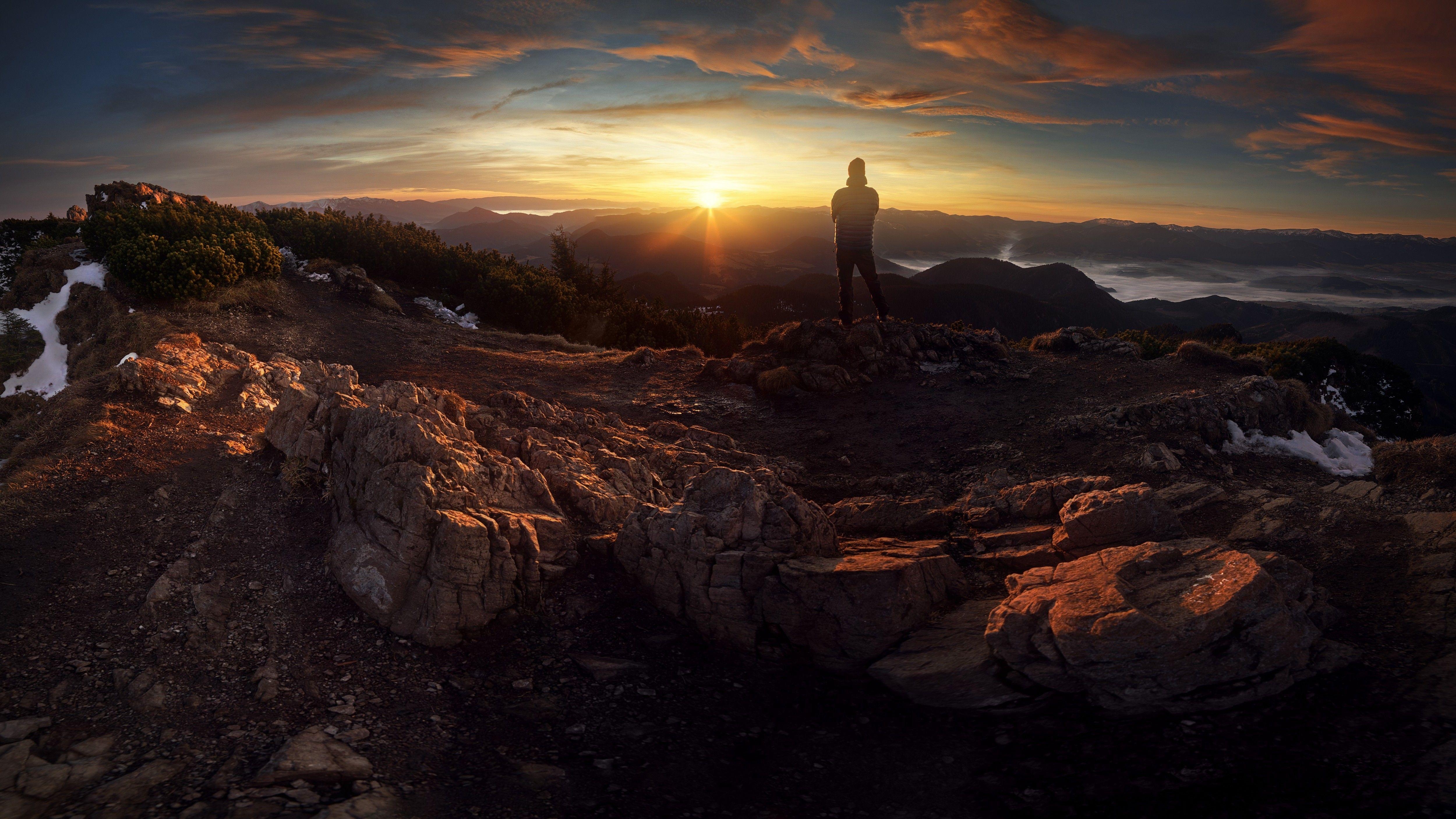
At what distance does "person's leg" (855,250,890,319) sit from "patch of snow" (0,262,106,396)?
17.1m

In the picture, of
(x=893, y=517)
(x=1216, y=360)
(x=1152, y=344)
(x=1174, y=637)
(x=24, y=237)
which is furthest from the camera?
(x=24, y=237)

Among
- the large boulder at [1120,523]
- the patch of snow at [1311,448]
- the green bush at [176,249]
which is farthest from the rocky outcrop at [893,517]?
the green bush at [176,249]

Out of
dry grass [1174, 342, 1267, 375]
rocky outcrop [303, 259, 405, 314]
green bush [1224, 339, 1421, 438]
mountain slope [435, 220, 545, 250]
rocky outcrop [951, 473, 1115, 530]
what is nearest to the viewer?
rocky outcrop [951, 473, 1115, 530]

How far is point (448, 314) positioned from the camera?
2306 centimetres

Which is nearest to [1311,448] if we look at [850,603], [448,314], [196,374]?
[850,603]

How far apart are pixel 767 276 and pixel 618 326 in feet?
483

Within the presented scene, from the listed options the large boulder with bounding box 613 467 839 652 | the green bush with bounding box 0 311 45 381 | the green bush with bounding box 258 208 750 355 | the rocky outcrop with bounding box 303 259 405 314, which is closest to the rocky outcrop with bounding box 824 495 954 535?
the large boulder with bounding box 613 467 839 652

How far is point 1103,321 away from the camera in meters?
134

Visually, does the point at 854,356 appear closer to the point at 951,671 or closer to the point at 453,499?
the point at 951,671

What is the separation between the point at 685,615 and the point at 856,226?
1085 cm

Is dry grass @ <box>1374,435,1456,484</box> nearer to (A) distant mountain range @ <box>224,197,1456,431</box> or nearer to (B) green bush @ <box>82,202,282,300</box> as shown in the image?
(B) green bush @ <box>82,202,282,300</box>

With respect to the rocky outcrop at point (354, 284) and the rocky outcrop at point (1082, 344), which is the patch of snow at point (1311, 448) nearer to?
the rocky outcrop at point (1082, 344)

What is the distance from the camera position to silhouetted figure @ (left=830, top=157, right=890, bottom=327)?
47.9 feet

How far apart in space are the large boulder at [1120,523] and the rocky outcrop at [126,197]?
89.7ft
